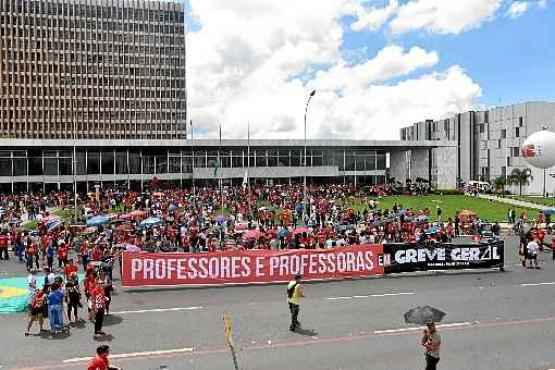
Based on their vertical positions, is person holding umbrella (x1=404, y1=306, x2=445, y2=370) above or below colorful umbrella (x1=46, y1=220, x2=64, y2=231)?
below

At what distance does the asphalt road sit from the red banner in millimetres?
581

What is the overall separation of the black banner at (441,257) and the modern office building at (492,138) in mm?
62160

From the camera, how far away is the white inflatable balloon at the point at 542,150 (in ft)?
151

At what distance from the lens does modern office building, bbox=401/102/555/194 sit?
295 ft

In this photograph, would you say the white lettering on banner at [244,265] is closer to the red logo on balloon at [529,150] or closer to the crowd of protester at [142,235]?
the crowd of protester at [142,235]

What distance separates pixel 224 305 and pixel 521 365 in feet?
28.9

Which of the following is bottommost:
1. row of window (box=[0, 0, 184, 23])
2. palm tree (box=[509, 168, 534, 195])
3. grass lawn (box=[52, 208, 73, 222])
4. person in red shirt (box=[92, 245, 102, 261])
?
person in red shirt (box=[92, 245, 102, 261])

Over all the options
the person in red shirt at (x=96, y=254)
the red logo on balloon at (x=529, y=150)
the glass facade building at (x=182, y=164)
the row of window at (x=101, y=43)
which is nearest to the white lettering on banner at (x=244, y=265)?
the person in red shirt at (x=96, y=254)

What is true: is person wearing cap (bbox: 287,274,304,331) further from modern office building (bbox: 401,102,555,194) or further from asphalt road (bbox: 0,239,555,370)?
modern office building (bbox: 401,102,555,194)

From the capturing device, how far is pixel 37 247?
2430 cm

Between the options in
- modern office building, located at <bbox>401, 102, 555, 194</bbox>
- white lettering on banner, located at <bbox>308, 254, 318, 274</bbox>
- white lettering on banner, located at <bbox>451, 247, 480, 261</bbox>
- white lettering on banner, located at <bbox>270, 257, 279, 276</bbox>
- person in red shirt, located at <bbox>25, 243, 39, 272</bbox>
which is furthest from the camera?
modern office building, located at <bbox>401, 102, 555, 194</bbox>

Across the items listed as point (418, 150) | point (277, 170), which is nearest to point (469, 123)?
point (418, 150)

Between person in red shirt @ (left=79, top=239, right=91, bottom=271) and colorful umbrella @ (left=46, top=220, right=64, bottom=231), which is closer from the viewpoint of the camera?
person in red shirt @ (left=79, top=239, right=91, bottom=271)

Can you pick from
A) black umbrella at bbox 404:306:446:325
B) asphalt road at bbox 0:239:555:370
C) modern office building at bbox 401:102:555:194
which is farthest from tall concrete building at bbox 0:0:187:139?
black umbrella at bbox 404:306:446:325
